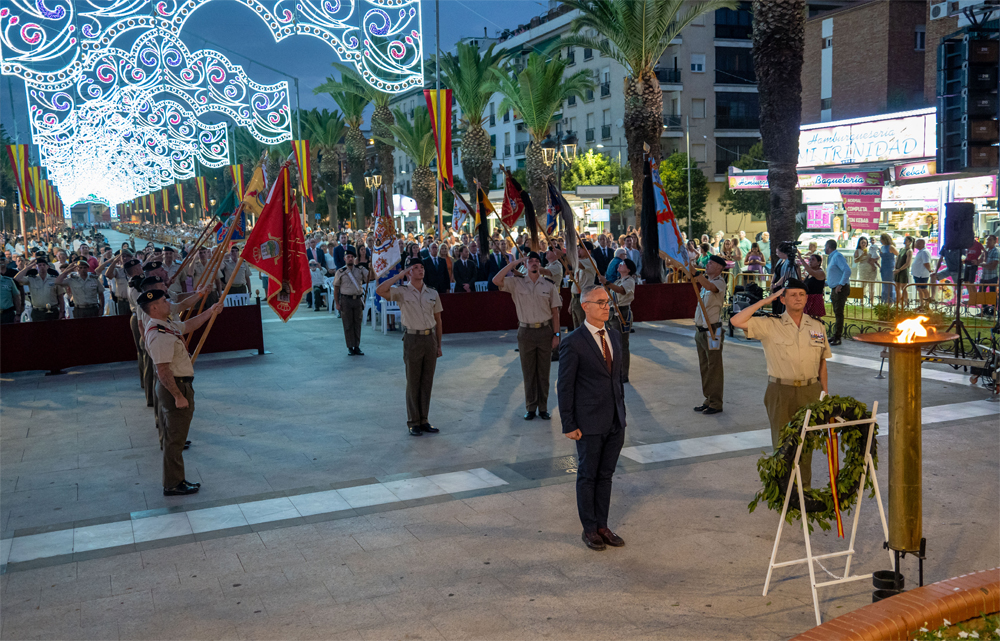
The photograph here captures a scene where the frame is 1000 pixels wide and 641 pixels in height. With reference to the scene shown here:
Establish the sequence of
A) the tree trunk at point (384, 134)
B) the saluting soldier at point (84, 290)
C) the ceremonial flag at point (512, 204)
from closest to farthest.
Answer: the ceremonial flag at point (512, 204)
the saluting soldier at point (84, 290)
the tree trunk at point (384, 134)

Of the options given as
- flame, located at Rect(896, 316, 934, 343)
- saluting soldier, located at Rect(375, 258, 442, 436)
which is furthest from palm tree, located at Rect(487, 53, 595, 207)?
flame, located at Rect(896, 316, 934, 343)

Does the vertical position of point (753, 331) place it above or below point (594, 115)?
below

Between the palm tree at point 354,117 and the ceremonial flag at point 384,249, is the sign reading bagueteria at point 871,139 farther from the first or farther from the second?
the palm tree at point 354,117

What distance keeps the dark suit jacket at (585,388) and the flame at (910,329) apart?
2.08 m

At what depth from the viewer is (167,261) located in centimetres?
1602

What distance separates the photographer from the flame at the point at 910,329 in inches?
176

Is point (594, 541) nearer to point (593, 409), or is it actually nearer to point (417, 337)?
point (593, 409)

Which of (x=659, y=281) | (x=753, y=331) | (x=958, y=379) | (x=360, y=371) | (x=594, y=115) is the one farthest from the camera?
(x=594, y=115)

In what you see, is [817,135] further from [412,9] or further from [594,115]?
[594,115]

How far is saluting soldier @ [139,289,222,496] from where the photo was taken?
25.0ft

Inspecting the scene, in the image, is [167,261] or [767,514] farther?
[167,261]

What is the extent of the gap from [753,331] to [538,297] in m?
4.14

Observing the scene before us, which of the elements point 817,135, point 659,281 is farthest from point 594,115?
point 659,281

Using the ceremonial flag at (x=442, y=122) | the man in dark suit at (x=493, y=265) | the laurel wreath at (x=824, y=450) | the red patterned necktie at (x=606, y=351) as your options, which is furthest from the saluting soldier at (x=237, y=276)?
the laurel wreath at (x=824, y=450)
